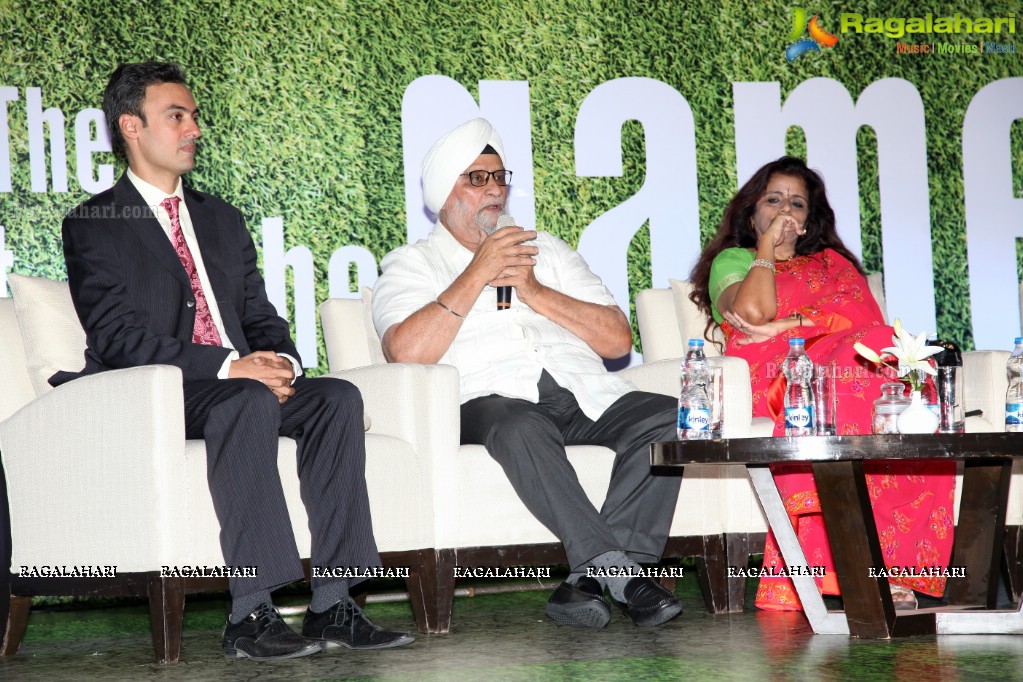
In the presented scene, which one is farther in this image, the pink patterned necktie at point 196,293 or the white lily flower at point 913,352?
the pink patterned necktie at point 196,293

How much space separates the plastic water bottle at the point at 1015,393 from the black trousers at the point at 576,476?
82cm

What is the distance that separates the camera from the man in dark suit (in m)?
2.70

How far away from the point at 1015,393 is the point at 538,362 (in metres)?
1.27

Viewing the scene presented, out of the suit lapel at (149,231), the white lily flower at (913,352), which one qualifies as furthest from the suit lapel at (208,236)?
the white lily flower at (913,352)

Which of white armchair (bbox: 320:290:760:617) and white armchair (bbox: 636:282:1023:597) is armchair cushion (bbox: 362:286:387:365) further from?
white armchair (bbox: 636:282:1023:597)

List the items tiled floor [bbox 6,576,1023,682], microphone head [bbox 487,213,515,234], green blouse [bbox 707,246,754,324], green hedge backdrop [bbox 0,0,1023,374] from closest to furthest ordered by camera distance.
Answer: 1. tiled floor [bbox 6,576,1023,682]
2. microphone head [bbox 487,213,515,234]
3. green blouse [bbox 707,246,754,324]
4. green hedge backdrop [bbox 0,0,1023,374]

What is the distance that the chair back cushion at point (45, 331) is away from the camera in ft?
10.2

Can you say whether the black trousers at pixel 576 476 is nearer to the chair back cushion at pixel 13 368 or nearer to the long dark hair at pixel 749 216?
the long dark hair at pixel 749 216

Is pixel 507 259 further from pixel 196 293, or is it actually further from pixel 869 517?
pixel 869 517

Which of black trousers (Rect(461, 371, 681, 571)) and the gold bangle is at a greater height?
the gold bangle

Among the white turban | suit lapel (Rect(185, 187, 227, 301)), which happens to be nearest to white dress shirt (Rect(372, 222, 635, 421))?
the white turban

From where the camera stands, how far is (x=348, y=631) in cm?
279

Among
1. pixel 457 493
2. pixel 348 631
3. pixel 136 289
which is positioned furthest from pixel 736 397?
pixel 136 289

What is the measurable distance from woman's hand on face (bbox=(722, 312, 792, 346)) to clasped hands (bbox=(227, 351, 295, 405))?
1410mm
